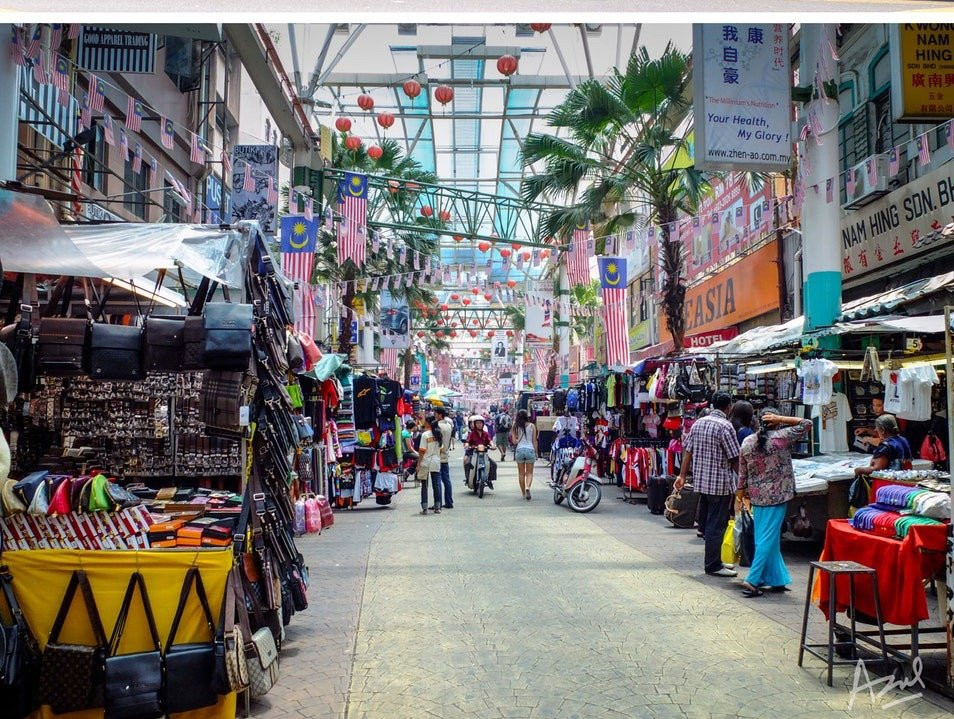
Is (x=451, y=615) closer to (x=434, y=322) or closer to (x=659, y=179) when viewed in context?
(x=659, y=179)

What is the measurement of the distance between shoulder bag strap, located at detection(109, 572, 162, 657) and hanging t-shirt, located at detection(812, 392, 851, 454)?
8994 millimetres

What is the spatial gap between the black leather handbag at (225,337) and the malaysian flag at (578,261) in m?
15.0

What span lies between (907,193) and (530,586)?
9.46 meters

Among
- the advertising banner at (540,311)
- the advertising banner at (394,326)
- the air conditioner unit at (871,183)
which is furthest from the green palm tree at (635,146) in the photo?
the advertising banner at (394,326)

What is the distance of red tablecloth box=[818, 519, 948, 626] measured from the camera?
17.3 feet

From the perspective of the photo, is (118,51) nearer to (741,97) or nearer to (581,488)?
(741,97)

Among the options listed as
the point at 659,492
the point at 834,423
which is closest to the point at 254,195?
the point at 659,492

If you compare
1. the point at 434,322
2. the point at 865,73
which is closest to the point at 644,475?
the point at 865,73

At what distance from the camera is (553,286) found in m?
29.9

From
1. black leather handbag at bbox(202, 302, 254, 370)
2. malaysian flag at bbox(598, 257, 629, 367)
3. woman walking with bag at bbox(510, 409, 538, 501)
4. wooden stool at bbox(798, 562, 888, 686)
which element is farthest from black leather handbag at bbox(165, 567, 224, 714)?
malaysian flag at bbox(598, 257, 629, 367)

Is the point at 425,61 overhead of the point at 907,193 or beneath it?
overhead

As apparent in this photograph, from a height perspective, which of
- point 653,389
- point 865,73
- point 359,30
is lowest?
point 653,389

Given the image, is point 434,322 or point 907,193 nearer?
point 907,193

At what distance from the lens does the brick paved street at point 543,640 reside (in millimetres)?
5012
